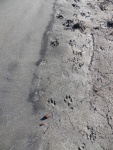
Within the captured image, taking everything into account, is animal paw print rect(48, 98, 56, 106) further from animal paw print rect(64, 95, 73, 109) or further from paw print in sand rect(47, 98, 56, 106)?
animal paw print rect(64, 95, 73, 109)

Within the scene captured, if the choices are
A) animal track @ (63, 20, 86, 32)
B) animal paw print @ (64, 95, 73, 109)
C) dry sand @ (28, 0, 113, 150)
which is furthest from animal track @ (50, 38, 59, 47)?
animal paw print @ (64, 95, 73, 109)

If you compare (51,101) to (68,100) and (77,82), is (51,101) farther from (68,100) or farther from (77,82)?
(77,82)

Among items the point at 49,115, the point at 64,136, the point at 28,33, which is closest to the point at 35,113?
the point at 49,115

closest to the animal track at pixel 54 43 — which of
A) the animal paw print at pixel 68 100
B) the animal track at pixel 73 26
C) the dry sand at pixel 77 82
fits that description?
the dry sand at pixel 77 82

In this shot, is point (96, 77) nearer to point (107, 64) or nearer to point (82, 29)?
point (107, 64)

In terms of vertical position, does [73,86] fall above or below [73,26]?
below

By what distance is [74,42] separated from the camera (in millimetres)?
7316

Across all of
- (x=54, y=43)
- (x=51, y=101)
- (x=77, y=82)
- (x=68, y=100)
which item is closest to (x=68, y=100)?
(x=68, y=100)

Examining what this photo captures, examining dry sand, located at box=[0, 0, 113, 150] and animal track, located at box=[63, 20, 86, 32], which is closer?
dry sand, located at box=[0, 0, 113, 150]

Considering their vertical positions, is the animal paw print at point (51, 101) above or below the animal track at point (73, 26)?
below

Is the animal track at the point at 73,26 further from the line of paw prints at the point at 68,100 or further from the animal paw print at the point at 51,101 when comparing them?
the animal paw print at the point at 51,101

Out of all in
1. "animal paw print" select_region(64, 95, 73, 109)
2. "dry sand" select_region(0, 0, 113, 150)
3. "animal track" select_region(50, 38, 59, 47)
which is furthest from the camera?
"animal track" select_region(50, 38, 59, 47)

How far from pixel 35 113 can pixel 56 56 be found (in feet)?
6.41

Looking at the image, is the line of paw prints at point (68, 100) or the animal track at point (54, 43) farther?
the animal track at point (54, 43)
